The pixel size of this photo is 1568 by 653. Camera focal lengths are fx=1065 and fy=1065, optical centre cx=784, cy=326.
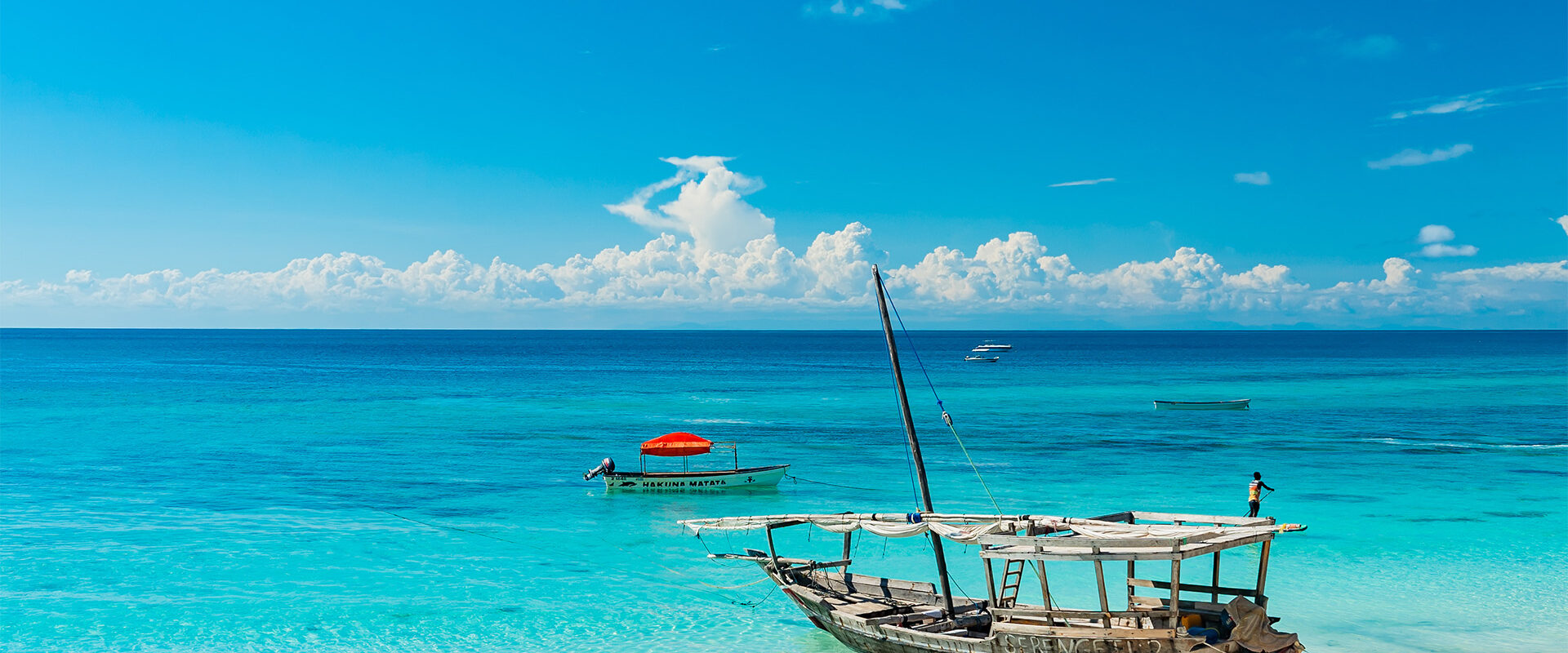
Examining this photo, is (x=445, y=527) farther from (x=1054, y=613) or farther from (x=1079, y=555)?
(x=1079, y=555)

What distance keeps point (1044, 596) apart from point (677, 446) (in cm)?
2309

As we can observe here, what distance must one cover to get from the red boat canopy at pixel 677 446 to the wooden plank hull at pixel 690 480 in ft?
3.27

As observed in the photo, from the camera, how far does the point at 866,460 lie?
170 feet

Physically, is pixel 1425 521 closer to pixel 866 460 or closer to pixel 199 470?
pixel 866 460

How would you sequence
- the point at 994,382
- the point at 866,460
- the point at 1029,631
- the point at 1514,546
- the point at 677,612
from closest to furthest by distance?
the point at 1029,631
the point at 677,612
the point at 1514,546
the point at 866,460
the point at 994,382

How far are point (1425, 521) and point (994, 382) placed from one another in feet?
278

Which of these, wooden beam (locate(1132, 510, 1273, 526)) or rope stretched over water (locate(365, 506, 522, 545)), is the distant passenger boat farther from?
wooden beam (locate(1132, 510, 1273, 526))

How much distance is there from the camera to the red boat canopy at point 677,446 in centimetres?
4091

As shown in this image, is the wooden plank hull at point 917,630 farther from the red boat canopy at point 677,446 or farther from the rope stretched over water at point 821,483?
the rope stretched over water at point 821,483

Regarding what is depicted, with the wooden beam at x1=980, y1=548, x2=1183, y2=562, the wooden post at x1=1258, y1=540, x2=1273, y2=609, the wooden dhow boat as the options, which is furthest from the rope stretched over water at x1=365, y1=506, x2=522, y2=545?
the wooden post at x1=1258, y1=540, x2=1273, y2=609

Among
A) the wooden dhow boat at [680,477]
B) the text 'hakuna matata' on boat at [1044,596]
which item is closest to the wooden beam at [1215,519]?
the text 'hakuna matata' on boat at [1044,596]

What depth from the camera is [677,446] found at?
41.2 metres

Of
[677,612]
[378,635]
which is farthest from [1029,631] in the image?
[378,635]

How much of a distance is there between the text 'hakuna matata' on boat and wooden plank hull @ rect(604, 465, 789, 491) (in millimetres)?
18774
